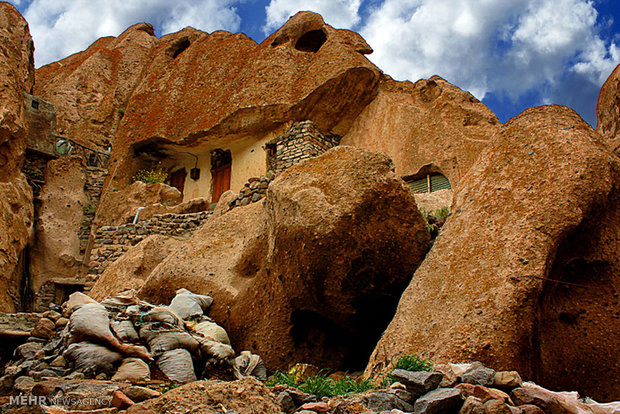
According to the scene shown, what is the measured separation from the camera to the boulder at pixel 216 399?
105 inches

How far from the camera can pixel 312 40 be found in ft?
45.9

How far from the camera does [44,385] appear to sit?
340 centimetres

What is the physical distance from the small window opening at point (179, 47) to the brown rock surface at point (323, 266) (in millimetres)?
12594

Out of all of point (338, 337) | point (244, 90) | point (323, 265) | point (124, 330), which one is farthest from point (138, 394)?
point (244, 90)

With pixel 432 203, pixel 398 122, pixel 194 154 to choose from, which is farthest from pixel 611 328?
pixel 194 154

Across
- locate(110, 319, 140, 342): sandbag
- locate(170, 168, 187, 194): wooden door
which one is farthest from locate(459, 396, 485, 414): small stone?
locate(170, 168, 187, 194): wooden door

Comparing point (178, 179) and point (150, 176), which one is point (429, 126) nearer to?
point (150, 176)

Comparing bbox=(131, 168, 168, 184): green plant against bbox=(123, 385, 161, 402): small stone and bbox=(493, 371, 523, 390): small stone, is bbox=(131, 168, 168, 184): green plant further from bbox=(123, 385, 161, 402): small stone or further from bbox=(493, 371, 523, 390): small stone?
bbox=(493, 371, 523, 390): small stone

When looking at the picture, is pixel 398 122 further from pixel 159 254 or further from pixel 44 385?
pixel 44 385

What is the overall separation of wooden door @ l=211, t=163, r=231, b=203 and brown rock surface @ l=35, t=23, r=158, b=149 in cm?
688

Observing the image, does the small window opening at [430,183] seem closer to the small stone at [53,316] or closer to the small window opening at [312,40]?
the small window opening at [312,40]

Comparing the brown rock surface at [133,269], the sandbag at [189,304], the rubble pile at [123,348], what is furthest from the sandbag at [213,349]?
the brown rock surface at [133,269]

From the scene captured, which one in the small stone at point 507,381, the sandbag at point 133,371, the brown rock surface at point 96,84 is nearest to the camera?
the small stone at point 507,381

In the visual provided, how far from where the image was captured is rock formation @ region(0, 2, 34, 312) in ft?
35.4
